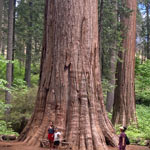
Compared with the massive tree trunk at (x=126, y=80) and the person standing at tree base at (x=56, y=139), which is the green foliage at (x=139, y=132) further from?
the person standing at tree base at (x=56, y=139)

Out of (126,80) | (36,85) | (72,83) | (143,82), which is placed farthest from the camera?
(143,82)

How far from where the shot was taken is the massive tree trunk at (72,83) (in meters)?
8.48

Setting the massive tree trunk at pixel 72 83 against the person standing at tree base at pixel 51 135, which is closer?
the person standing at tree base at pixel 51 135

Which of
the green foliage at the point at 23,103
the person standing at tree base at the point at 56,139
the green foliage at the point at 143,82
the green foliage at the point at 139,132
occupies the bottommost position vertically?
the green foliage at the point at 139,132

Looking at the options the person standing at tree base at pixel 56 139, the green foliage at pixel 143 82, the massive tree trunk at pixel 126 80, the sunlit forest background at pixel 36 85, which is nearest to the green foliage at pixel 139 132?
the sunlit forest background at pixel 36 85

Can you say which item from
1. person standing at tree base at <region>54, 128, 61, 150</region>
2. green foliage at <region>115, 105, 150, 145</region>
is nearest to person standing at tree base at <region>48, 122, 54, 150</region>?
person standing at tree base at <region>54, 128, 61, 150</region>

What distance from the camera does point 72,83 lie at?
8664mm

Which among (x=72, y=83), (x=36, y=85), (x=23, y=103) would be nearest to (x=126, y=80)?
(x=23, y=103)

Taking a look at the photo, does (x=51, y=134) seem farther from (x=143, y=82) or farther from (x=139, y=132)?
(x=143, y=82)

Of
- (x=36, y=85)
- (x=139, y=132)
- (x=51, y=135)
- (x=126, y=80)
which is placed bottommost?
(x=139, y=132)

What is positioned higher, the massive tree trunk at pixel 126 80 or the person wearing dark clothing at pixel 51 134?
the massive tree trunk at pixel 126 80

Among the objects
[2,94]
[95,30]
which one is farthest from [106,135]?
[2,94]

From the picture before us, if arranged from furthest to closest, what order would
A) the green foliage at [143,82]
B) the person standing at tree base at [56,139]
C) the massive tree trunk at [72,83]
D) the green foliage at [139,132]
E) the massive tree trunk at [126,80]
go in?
the green foliage at [143,82]
the massive tree trunk at [126,80]
the green foliage at [139,132]
the massive tree trunk at [72,83]
the person standing at tree base at [56,139]

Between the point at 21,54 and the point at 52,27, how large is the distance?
14694 mm
